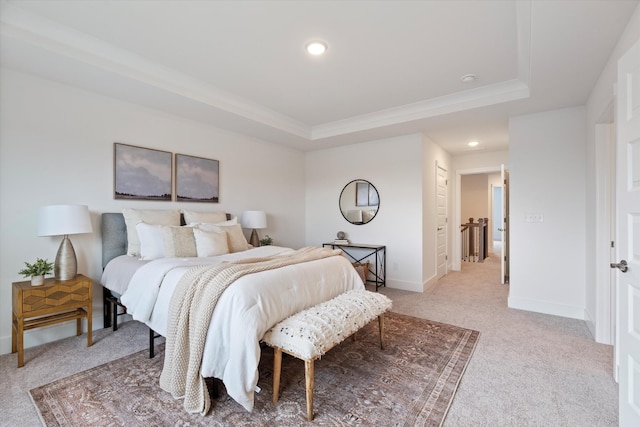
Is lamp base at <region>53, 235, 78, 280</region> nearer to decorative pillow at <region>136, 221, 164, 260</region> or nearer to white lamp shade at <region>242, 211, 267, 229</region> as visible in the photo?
decorative pillow at <region>136, 221, 164, 260</region>

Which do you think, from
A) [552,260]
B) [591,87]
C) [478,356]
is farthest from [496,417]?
[591,87]

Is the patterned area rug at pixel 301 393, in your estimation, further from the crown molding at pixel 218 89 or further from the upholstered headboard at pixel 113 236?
the crown molding at pixel 218 89

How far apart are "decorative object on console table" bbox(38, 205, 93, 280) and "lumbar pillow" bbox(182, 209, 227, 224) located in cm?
100

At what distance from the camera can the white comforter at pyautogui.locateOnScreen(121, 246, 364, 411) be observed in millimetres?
1687

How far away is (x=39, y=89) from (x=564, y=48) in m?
4.36

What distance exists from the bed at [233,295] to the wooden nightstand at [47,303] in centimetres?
25

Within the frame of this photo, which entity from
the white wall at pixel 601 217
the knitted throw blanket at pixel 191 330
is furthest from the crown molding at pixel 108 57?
the white wall at pixel 601 217

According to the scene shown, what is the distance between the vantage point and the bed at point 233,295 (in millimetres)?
1702

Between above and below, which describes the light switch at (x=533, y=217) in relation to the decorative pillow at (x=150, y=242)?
above

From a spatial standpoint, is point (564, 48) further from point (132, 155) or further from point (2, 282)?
point (2, 282)

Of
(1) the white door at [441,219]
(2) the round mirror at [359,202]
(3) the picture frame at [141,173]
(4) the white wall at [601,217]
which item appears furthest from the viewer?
(1) the white door at [441,219]

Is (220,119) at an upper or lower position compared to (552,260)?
upper

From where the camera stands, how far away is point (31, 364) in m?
2.31

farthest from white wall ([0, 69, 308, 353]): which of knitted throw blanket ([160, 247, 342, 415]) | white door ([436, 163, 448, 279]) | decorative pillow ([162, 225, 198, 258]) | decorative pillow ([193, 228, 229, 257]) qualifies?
white door ([436, 163, 448, 279])
